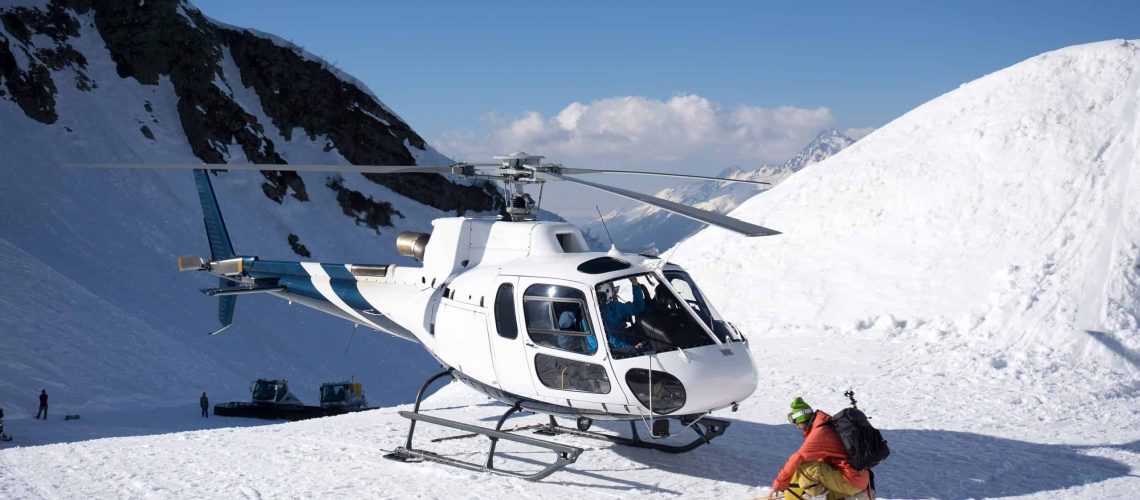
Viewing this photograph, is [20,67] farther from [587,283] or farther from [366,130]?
[587,283]

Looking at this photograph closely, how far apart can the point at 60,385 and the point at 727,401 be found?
25.8 m

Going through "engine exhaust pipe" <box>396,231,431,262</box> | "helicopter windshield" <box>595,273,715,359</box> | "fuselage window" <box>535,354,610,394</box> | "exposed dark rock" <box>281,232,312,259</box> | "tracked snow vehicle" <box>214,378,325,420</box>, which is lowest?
"tracked snow vehicle" <box>214,378,325,420</box>

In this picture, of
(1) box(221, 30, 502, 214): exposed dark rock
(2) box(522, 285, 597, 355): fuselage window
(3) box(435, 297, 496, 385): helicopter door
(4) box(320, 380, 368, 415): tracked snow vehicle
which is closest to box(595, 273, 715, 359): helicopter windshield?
(2) box(522, 285, 597, 355): fuselage window

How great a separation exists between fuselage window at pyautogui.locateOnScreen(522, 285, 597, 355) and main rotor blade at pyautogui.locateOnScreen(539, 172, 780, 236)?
48.6 inches

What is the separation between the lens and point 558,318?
9.38 m

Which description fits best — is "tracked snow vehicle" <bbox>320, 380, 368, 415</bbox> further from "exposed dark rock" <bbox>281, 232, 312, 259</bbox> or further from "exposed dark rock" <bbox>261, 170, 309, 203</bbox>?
"exposed dark rock" <bbox>261, 170, 309, 203</bbox>

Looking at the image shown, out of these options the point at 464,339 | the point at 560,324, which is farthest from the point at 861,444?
the point at 464,339

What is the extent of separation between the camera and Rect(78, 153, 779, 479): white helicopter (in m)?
8.84

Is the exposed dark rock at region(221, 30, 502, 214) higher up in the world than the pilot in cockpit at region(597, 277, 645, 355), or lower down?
higher up

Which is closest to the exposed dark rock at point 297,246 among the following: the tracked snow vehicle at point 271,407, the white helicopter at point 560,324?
the tracked snow vehicle at point 271,407

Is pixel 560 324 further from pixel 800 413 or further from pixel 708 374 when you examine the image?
pixel 800 413

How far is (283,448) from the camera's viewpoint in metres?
11.0

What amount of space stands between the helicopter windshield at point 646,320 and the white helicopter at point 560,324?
12mm

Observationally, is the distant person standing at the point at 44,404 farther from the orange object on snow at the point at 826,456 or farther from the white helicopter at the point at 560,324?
the orange object on snow at the point at 826,456
